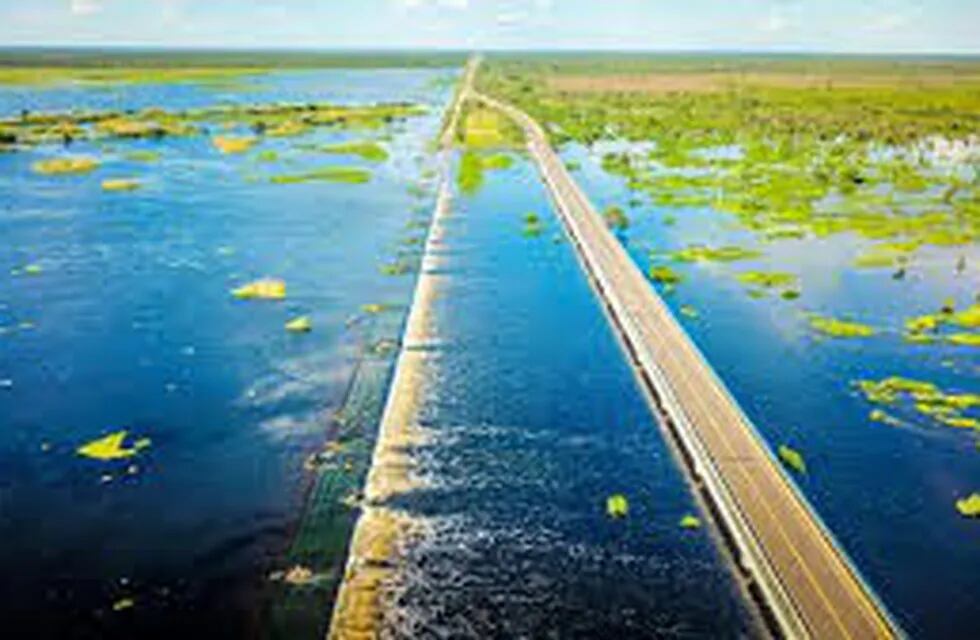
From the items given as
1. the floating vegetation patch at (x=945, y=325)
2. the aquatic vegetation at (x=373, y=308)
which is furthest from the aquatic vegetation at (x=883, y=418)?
the aquatic vegetation at (x=373, y=308)

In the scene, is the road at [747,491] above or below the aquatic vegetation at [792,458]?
above

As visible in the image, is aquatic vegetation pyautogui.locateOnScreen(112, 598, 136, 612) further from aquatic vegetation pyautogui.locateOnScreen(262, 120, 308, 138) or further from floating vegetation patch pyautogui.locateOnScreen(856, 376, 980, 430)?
aquatic vegetation pyautogui.locateOnScreen(262, 120, 308, 138)

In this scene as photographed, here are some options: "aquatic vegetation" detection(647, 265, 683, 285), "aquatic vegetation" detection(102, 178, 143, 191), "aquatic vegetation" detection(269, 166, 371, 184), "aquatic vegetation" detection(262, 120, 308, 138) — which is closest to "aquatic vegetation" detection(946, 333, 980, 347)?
"aquatic vegetation" detection(647, 265, 683, 285)

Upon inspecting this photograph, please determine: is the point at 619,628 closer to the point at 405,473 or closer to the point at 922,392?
the point at 405,473

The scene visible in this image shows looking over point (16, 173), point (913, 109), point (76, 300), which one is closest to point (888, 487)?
point (76, 300)

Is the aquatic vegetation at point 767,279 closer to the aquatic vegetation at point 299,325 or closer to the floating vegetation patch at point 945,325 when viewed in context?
the floating vegetation patch at point 945,325

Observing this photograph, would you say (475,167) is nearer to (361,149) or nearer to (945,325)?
(361,149)
